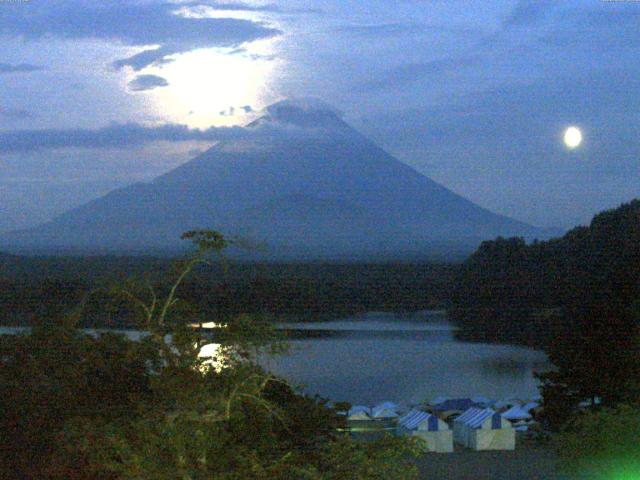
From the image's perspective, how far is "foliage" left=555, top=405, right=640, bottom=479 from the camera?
6.66 metres

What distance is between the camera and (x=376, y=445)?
19.2 ft

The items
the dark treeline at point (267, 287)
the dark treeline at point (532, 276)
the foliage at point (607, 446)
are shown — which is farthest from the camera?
the dark treeline at point (532, 276)

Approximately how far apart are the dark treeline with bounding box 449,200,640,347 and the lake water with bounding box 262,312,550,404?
2.11 metres

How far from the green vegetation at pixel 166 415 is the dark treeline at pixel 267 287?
16.5 m

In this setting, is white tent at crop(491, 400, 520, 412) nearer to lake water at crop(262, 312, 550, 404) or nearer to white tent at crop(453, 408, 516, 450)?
white tent at crop(453, 408, 516, 450)

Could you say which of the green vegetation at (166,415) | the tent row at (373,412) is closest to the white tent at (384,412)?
the tent row at (373,412)

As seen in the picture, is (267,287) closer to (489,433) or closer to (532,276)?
(532,276)

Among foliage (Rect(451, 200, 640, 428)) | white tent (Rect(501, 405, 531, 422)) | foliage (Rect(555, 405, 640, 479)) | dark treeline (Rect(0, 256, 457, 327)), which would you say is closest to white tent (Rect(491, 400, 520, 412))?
white tent (Rect(501, 405, 531, 422))

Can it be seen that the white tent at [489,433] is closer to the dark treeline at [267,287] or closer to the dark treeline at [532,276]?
the dark treeline at [267,287]

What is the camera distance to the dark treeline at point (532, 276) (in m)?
35.7

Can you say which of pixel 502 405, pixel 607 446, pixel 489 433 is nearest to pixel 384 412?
pixel 502 405

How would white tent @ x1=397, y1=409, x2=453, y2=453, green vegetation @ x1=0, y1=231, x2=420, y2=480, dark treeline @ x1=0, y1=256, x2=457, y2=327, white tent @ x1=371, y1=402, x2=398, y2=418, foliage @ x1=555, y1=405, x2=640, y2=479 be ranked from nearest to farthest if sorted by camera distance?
green vegetation @ x1=0, y1=231, x2=420, y2=480
foliage @ x1=555, y1=405, x2=640, y2=479
white tent @ x1=397, y1=409, x2=453, y2=453
white tent @ x1=371, y1=402, x2=398, y2=418
dark treeline @ x1=0, y1=256, x2=457, y2=327

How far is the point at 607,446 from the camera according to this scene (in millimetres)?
6750

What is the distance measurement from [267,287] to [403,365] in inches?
609
